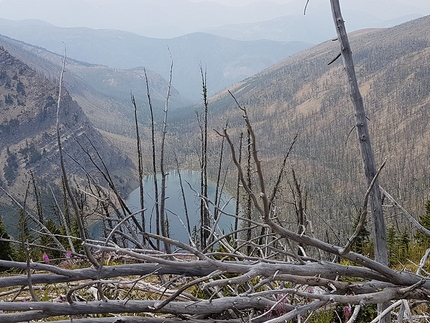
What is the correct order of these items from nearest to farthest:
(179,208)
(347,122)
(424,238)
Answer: (424,238) → (179,208) → (347,122)

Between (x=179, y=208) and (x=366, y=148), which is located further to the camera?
(x=179, y=208)

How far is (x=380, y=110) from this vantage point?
134 meters

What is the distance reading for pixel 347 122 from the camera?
138 metres

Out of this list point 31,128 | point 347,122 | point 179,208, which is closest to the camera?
point 179,208

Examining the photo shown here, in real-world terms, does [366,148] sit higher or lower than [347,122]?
higher

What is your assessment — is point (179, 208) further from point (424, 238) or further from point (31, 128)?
point (31, 128)

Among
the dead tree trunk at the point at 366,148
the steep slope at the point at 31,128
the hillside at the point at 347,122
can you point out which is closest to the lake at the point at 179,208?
the dead tree trunk at the point at 366,148

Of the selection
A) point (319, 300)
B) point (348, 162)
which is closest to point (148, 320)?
point (319, 300)

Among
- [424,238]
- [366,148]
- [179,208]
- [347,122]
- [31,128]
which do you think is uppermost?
[31,128]

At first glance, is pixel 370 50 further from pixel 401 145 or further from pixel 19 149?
pixel 19 149

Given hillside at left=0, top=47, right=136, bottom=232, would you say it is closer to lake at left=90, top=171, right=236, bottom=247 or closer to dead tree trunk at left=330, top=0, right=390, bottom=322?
lake at left=90, top=171, right=236, bottom=247

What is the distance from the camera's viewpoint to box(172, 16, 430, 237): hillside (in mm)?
92938

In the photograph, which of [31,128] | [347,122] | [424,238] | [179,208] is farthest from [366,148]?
[347,122]

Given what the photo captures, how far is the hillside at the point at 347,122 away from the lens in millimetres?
92938
